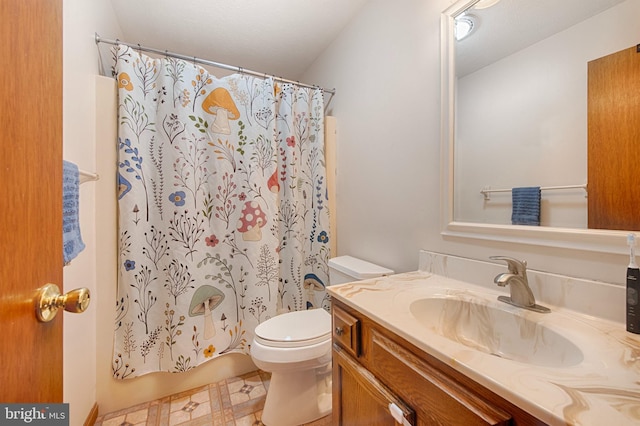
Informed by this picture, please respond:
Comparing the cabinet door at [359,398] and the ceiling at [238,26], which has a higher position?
the ceiling at [238,26]

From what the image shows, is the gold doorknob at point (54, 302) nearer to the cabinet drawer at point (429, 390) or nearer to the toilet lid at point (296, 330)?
the cabinet drawer at point (429, 390)

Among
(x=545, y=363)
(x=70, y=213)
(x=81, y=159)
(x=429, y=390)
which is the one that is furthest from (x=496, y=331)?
(x=81, y=159)

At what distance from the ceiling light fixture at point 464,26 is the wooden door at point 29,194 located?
1.31 m

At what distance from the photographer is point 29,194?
0.44 metres

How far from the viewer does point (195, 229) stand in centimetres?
155

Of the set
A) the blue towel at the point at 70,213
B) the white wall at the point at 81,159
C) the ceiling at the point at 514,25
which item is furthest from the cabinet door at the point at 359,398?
the ceiling at the point at 514,25

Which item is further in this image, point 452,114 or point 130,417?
point 130,417

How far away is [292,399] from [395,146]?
4.68ft

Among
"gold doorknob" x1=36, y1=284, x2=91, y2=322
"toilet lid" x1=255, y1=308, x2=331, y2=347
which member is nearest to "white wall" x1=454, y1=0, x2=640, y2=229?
"toilet lid" x1=255, y1=308, x2=331, y2=347

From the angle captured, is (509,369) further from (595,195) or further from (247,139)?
(247,139)

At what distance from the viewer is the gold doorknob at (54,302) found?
0.45 metres

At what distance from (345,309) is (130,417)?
4.63ft

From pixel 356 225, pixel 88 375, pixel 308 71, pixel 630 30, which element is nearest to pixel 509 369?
pixel 630 30

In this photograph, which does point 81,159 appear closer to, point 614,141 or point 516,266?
point 516,266
